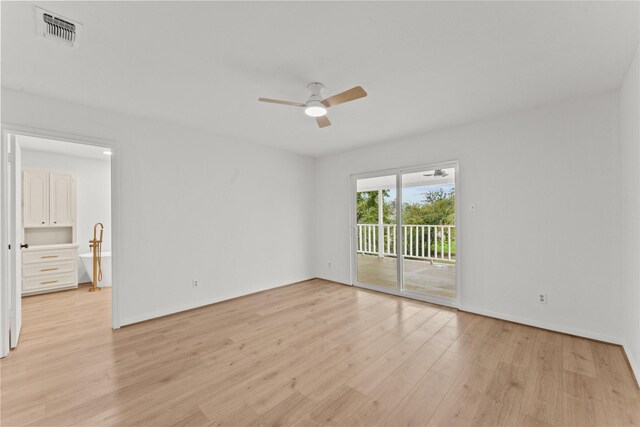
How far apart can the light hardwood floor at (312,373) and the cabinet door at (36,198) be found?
207cm

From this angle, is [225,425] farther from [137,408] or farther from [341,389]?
[341,389]

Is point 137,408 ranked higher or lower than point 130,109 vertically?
lower

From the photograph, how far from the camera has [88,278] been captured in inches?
206

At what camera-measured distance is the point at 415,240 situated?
5.95 m

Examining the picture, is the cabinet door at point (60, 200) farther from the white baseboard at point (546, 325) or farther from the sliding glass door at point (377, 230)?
the white baseboard at point (546, 325)

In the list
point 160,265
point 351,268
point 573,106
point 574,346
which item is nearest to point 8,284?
point 160,265

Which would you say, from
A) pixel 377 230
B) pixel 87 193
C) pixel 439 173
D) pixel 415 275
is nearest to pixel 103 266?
pixel 87 193

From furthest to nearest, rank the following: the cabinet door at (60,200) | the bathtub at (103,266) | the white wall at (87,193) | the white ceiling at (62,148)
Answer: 1. the white wall at (87,193)
2. the bathtub at (103,266)
3. the cabinet door at (60,200)
4. the white ceiling at (62,148)

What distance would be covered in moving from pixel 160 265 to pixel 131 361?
1.36 meters

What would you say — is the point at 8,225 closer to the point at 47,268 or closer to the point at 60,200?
the point at 47,268

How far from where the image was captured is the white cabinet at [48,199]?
4.67m

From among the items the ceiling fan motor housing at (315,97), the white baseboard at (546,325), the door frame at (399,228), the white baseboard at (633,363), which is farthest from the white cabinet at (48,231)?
the white baseboard at (633,363)

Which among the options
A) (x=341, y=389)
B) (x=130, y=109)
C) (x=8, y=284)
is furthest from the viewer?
(x=130, y=109)

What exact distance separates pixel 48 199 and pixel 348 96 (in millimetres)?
5810
